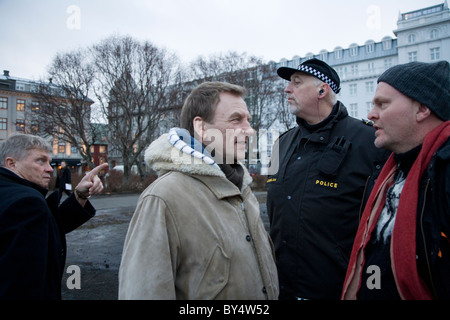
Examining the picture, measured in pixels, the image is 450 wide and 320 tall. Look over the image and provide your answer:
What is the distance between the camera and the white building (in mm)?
46594

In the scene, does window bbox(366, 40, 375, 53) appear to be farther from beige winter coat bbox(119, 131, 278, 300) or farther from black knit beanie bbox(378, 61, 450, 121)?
beige winter coat bbox(119, 131, 278, 300)

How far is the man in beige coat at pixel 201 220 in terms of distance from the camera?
4.70 feet

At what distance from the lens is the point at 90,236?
344 inches

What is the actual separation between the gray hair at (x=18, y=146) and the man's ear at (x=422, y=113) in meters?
3.02

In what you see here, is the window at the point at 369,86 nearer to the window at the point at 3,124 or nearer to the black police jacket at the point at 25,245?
the black police jacket at the point at 25,245

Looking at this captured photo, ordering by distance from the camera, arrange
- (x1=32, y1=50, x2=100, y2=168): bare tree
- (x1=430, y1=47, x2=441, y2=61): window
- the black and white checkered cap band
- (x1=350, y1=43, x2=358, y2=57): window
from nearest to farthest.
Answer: the black and white checkered cap band → (x1=32, y1=50, x2=100, y2=168): bare tree → (x1=430, y1=47, x2=441, y2=61): window → (x1=350, y1=43, x2=358, y2=57): window

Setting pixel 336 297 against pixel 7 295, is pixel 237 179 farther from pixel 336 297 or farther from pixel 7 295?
pixel 7 295

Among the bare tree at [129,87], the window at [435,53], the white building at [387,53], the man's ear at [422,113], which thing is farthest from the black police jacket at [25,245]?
the window at [435,53]

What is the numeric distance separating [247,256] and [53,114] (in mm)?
27559

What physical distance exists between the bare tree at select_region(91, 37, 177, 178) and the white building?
91.4 feet

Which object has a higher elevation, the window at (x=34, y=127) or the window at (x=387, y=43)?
the window at (x=387, y=43)

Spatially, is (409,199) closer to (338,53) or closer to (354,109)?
(354,109)

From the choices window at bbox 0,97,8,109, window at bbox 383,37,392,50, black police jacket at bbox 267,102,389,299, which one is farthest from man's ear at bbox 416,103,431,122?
window at bbox 0,97,8,109
